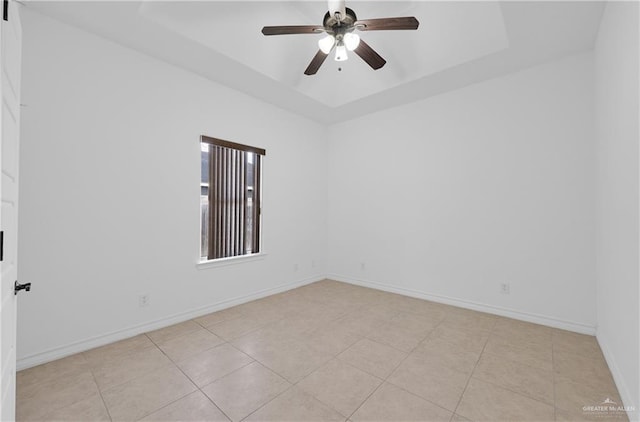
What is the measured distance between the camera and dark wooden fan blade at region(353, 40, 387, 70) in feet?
8.09

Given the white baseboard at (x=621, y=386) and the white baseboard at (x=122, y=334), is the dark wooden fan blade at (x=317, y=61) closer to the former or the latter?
the white baseboard at (x=122, y=334)

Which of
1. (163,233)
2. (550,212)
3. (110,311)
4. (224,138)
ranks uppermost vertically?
(224,138)

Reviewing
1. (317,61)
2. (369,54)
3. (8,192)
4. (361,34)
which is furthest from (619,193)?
(8,192)

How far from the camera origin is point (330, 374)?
6.81 feet

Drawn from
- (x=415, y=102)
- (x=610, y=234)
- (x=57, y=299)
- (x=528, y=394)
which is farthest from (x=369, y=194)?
(x=57, y=299)

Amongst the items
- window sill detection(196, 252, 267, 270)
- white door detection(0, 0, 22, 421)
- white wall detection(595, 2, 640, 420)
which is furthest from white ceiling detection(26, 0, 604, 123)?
window sill detection(196, 252, 267, 270)

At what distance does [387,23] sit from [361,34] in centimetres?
104

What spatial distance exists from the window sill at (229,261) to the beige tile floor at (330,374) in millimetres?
612

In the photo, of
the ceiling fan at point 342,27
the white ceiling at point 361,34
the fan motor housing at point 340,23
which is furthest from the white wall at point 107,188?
the fan motor housing at point 340,23

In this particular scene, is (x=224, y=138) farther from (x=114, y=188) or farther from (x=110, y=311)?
(x=110, y=311)

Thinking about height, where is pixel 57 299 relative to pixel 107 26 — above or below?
below

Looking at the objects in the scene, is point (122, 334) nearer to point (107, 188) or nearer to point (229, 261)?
point (229, 261)

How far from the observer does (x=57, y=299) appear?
2.31 m

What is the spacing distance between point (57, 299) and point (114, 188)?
1035 millimetres
